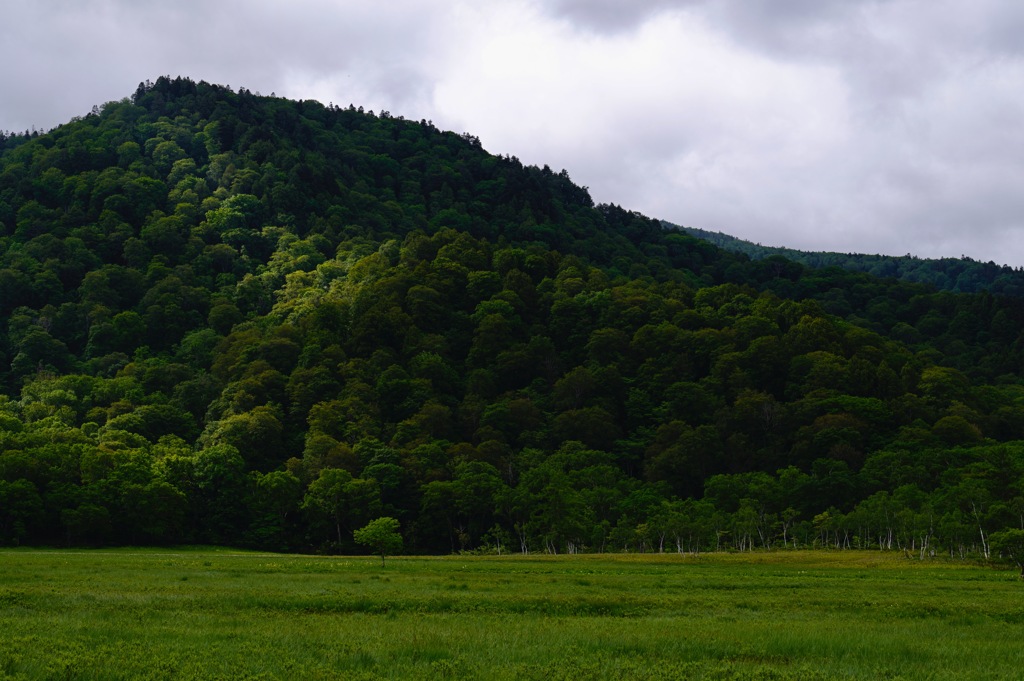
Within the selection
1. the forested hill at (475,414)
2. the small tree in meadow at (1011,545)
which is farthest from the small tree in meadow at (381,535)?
the small tree in meadow at (1011,545)

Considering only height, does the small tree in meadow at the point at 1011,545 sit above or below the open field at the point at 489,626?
above

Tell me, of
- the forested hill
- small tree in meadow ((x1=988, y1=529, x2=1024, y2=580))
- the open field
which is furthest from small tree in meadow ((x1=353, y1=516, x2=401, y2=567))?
small tree in meadow ((x1=988, y1=529, x2=1024, y2=580))

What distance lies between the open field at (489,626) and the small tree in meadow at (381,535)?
3765 centimetres

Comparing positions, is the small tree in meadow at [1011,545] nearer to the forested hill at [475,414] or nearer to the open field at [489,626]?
the forested hill at [475,414]

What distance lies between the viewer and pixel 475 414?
147500mm

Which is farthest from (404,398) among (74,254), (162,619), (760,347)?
(162,619)

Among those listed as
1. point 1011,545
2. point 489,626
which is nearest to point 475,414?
point 1011,545

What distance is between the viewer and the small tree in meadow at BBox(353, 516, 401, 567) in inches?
3674

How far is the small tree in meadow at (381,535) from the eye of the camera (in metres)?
93.3

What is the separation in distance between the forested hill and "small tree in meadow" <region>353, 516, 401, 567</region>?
1329 cm

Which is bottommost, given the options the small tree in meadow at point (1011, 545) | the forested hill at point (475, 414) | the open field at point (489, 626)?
the open field at point (489, 626)

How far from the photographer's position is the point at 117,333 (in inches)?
7087

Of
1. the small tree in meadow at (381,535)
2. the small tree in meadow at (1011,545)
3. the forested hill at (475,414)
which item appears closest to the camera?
the small tree in meadow at (1011,545)

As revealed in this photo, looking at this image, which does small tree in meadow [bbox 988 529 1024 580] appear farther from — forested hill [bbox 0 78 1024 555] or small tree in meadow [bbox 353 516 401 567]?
small tree in meadow [bbox 353 516 401 567]
